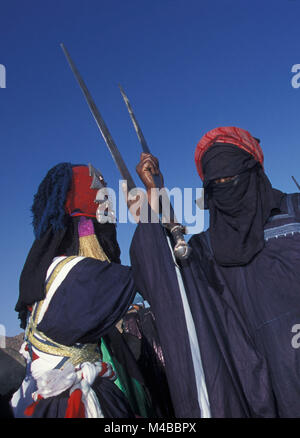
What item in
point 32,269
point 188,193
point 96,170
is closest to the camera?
point 32,269

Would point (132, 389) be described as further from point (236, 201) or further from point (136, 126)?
point (136, 126)

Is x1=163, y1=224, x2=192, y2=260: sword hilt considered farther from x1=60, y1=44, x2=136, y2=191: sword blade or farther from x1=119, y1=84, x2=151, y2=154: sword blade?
x1=119, y1=84, x2=151, y2=154: sword blade

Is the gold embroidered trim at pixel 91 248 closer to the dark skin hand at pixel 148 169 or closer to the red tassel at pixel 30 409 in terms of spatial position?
the dark skin hand at pixel 148 169

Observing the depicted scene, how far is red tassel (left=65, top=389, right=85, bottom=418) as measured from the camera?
1.68 meters

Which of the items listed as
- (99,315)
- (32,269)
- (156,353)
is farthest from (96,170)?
(156,353)

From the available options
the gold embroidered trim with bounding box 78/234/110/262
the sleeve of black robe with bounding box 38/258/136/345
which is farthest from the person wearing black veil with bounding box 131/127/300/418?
the gold embroidered trim with bounding box 78/234/110/262

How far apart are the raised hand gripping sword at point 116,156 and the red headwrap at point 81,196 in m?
0.40

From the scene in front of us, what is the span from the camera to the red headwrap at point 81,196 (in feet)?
7.99

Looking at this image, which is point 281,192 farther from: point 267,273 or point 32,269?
point 32,269

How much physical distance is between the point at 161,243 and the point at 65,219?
0.73 meters

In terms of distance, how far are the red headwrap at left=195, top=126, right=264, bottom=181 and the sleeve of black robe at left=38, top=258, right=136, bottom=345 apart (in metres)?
1.06

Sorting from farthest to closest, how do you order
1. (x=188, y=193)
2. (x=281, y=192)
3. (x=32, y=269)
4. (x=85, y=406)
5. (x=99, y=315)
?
(x=188, y=193) < (x=281, y=192) < (x=32, y=269) < (x=99, y=315) < (x=85, y=406)

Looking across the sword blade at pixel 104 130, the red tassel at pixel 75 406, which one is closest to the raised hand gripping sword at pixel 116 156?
the sword blade at pixel 104 130

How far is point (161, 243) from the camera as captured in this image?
202 cm
